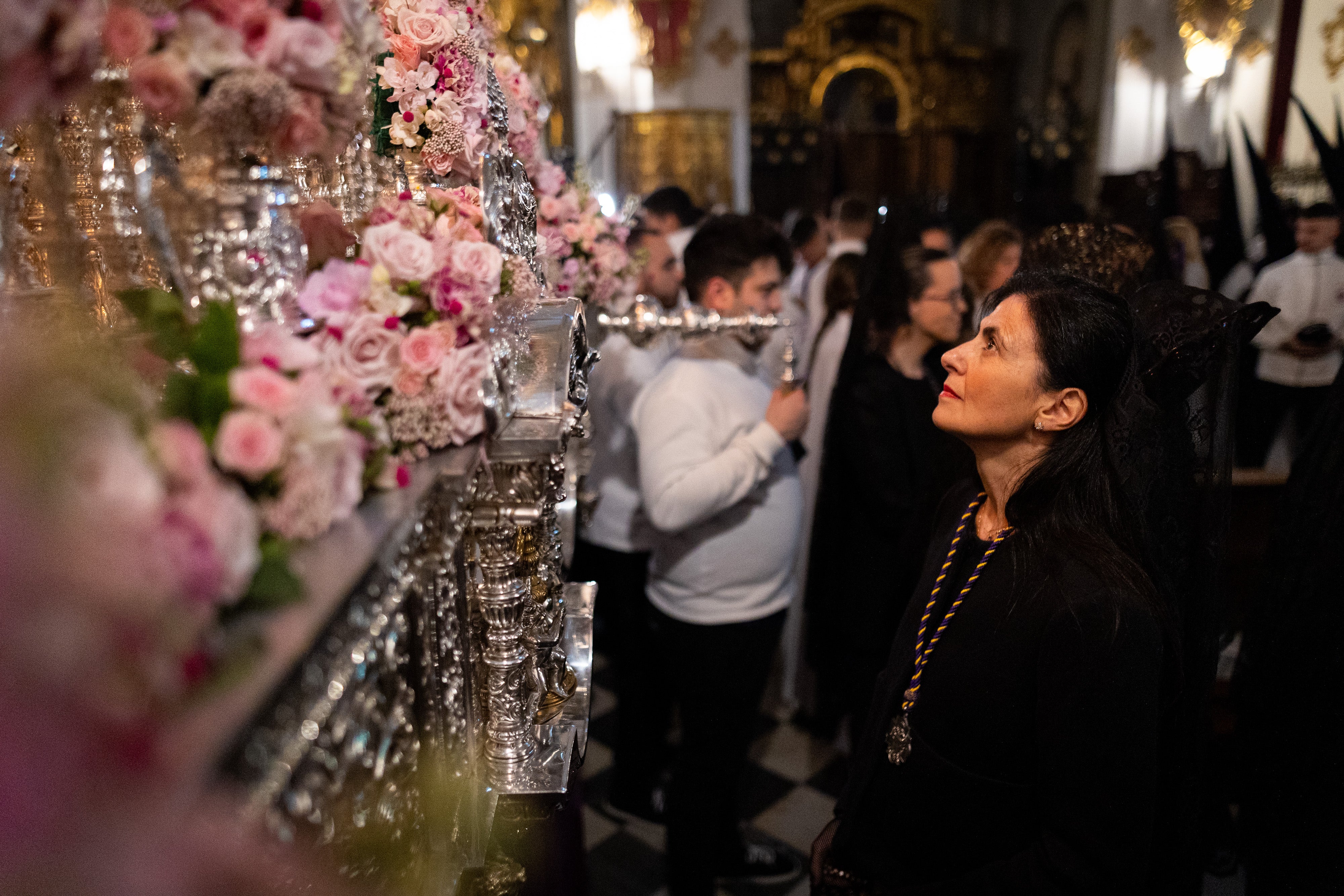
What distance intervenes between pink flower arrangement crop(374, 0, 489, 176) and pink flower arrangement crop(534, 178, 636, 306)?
0.68 metres

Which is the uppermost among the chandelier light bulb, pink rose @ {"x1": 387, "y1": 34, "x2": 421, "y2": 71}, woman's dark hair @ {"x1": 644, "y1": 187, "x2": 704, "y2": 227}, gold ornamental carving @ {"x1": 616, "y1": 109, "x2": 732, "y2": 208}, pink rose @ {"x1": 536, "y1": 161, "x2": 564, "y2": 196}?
the chandelier light bulb

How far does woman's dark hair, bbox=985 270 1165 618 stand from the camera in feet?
4.37

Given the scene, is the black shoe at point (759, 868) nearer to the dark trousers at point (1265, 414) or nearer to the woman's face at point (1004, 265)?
the woman's face at point (1004, 265)

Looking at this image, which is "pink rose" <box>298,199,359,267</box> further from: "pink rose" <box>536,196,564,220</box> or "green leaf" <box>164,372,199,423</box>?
"pink rose" <box>536,196,564,220</box>

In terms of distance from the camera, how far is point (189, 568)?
53 cm

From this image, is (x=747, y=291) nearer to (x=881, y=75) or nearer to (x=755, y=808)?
(x=755, y=808)

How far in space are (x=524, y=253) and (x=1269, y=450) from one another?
16.9 ft

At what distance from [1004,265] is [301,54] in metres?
3.70

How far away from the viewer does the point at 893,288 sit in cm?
284

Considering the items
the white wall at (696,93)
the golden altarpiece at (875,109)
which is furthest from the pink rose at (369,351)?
the golden altarpiece at (875,109)

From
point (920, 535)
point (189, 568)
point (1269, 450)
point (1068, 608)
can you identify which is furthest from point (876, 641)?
point (1269, 450)

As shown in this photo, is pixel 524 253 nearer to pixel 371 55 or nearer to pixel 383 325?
pixel 371 55

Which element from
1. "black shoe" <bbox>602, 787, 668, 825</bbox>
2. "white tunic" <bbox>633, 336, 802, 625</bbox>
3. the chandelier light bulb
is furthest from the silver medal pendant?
the chandelier light bulb

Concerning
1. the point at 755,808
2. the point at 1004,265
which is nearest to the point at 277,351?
the point at 755,808
